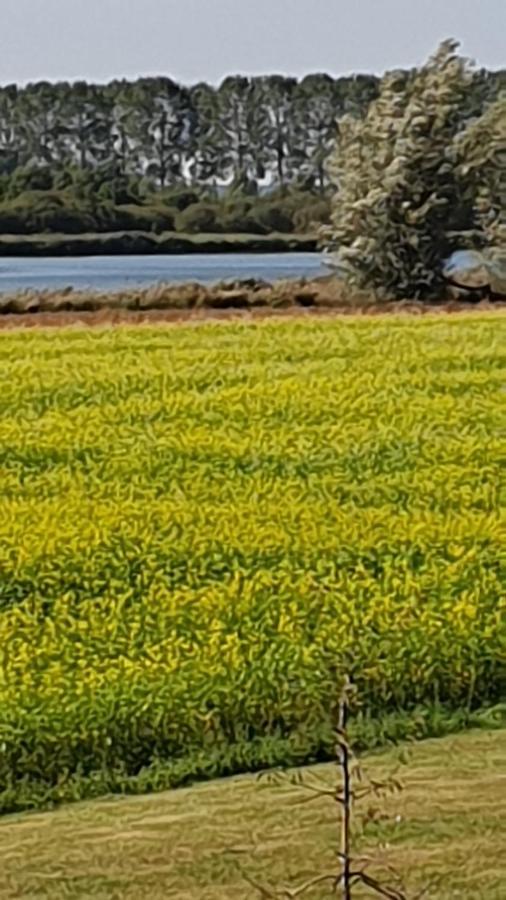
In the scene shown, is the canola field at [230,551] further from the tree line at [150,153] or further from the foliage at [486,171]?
the foliage at [486,171]

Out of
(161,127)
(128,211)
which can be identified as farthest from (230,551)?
(161,127)

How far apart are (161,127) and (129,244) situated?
0.62 m

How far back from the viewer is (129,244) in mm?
7141

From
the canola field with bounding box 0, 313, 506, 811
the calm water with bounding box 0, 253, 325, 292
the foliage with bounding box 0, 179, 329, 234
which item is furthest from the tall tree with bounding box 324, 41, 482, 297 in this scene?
the canola field with bounding box 0, 313, 506, 811

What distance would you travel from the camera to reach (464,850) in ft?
8.23

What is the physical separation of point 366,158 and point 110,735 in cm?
575

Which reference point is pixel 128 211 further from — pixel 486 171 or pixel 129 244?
pixel 486 171

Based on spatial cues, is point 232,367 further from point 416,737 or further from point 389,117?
point 416,737

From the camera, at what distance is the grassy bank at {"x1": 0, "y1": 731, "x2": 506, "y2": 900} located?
2389mm

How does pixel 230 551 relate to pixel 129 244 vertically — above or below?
below

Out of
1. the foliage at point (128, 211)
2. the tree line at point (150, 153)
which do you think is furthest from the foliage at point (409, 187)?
the foliage at point (128, 211)

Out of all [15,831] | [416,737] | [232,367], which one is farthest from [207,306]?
[15,831]

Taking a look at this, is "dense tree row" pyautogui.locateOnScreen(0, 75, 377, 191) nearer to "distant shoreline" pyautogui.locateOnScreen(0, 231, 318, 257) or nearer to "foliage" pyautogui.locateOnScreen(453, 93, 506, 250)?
"distant shoreline" pyautogui.locateOnScreen(0, 231, 318, 257)

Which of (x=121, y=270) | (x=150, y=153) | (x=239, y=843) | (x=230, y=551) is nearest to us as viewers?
(x=239, y=843)
